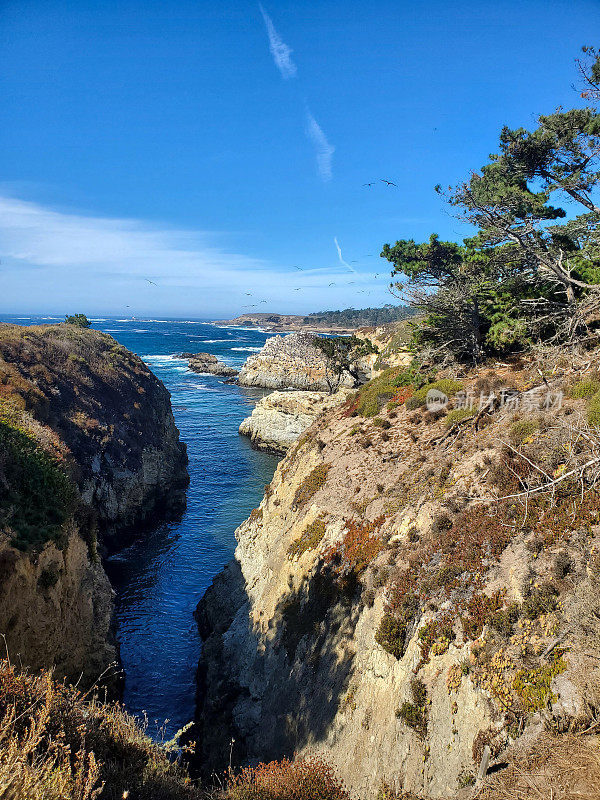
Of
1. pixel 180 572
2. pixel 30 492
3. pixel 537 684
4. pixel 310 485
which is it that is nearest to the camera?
pixel 537 684

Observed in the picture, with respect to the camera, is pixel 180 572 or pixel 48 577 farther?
pixel 180 572

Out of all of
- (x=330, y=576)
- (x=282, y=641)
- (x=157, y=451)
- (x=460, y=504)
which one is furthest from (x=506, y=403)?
(x=157, y=451)

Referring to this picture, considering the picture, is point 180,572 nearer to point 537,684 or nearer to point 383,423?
point 383,423

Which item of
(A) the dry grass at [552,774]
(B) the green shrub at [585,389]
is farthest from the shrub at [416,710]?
(B) the green shrub at [585,389]

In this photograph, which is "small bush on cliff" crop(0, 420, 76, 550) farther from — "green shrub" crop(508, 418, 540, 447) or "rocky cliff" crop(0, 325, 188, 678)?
"green shrub" crop(508, 418, 540, 447)

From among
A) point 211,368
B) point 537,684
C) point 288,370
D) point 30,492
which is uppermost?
point 211,368

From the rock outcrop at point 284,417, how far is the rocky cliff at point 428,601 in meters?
32.4

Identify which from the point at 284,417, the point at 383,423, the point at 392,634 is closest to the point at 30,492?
the point at 392,634

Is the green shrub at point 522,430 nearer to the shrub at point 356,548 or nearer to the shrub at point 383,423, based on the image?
the shrub at point 356,548

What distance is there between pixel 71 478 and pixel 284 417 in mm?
35657

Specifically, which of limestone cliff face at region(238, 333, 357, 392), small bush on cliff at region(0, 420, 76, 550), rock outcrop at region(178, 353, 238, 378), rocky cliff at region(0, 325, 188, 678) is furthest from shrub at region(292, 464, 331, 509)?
rock outcrop at region(178, 353, 238, 378)

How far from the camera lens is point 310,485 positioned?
76.1ft

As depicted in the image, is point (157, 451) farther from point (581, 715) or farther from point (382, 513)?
point (581, 715)

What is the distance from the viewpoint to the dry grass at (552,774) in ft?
23.0
